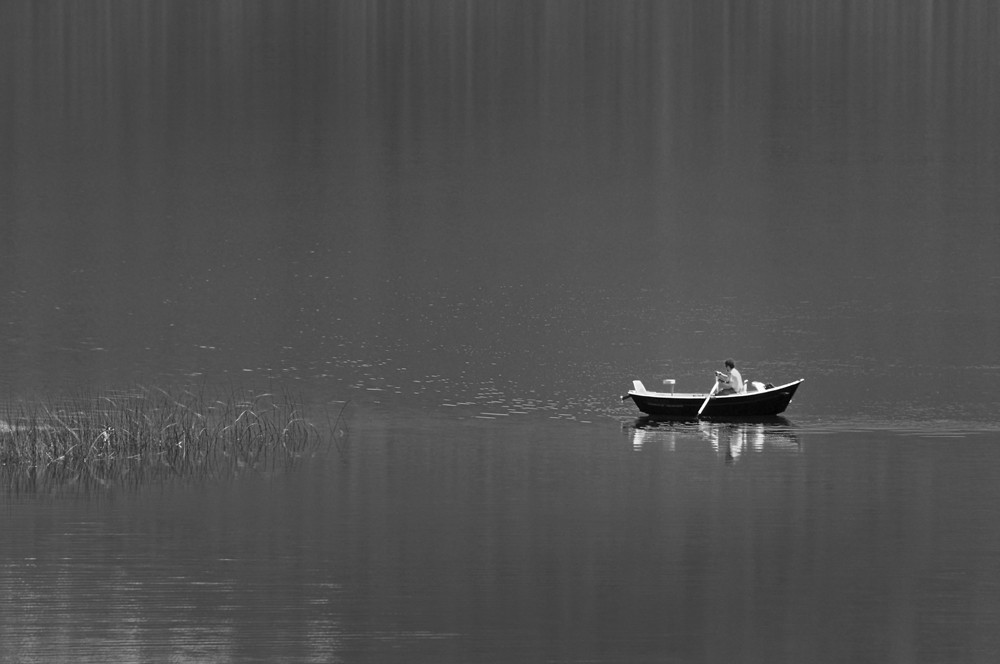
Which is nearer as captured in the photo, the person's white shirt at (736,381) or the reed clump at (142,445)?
the reed clump at (142,445)

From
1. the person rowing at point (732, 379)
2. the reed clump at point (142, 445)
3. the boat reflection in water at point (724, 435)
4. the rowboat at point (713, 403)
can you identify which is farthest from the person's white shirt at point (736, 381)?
the reed clump at point (142, 445)

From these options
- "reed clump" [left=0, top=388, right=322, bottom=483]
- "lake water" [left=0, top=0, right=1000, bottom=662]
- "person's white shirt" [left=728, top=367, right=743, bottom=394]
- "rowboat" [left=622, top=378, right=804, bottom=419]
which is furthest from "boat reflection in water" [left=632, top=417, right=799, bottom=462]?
"reed clump" [left=0, top=388, right=322, bottom=483]

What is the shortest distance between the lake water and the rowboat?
0.98 m

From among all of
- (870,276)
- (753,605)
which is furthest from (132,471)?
(870,276)

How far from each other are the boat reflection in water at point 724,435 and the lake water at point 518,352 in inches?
8.0

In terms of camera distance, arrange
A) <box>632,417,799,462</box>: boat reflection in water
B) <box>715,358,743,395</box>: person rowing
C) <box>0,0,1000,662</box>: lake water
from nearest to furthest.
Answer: <box>0,0,1000,662</box>: lake water, <box>632,417,799,462</box>: boat reflection in water, <box>715,358,743,395</box>: person rowing

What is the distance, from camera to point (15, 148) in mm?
121312

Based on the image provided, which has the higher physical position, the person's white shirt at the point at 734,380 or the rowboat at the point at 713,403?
the person's white shirt at the point at 734,380

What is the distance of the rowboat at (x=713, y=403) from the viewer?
45656 mm

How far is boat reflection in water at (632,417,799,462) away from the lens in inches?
Result: 1645

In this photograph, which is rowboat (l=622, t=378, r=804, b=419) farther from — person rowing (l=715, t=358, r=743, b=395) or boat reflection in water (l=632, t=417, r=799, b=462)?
person rowing (l=715, t=358, r=743, b=395)

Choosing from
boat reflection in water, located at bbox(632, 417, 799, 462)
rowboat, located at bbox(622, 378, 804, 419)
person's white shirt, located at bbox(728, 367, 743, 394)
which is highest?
person's white shirt, located at bbox(728, 367, 743, 394)

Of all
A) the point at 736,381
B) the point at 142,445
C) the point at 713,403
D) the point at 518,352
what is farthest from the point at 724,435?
the point at 518,352

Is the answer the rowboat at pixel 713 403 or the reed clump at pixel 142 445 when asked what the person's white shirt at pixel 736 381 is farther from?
the reed clump at pixel 142 445
